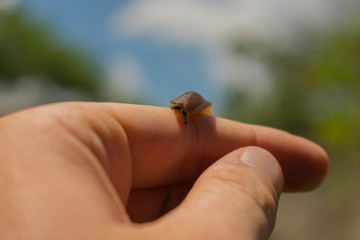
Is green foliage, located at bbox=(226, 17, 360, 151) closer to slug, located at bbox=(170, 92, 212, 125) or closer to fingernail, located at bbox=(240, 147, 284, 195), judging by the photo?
slug, located at bbox=(170, 92, 212, 125)

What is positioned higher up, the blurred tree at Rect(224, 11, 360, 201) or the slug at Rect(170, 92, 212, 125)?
the slug at Rect(170, 92, 212, 125)

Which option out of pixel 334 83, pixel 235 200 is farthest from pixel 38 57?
pixel 235 200

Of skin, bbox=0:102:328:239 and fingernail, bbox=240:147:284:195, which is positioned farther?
fingernail, bbox=240:147:284:195

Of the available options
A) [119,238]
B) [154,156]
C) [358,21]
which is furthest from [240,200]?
[358,21]

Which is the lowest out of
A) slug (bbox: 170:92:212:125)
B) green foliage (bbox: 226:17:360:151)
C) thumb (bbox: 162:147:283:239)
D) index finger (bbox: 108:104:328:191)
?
green foliage (bbox: 226:17:360:151)

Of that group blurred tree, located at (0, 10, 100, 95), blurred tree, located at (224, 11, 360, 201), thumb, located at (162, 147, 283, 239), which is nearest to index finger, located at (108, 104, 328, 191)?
thumb, located at (162, 147, 283, 239)

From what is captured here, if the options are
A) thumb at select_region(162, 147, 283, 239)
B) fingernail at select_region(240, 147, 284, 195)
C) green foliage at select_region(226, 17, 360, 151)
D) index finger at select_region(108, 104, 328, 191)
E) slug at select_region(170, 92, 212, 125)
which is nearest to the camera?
thumb at select_region(162, 147, 283, 239)

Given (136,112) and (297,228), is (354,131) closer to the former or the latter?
(297,228)
